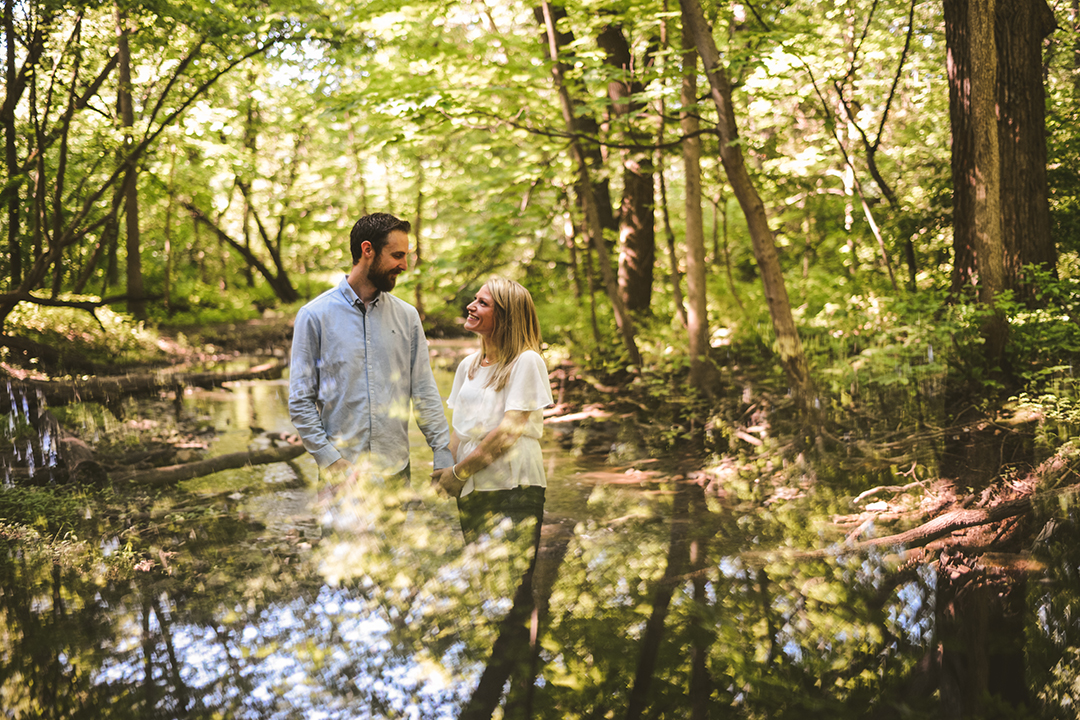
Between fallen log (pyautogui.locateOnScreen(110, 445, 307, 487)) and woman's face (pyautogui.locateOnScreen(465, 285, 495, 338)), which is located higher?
woman's face (pyautogui.locateOnScreen(465, 285, 495, 338))

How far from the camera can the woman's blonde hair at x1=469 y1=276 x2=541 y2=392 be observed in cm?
376

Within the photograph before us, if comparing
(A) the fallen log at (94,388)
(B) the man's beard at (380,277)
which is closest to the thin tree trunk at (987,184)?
(B) the man's beard at (380,277)

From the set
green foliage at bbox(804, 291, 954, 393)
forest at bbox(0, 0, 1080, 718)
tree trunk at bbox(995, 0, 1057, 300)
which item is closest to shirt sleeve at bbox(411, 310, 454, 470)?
forest at bbox(0, 0, 1080, 718)

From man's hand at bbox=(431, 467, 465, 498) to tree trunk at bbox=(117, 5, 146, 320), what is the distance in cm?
710

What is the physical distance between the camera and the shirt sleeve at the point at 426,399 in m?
4.03

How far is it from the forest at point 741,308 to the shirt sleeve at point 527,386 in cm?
144

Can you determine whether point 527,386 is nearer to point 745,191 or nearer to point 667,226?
point 745,191

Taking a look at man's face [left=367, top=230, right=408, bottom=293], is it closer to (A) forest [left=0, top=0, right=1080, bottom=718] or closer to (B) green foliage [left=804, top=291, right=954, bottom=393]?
(A) forest [left=0, top=0, right=1080, bottom=718]

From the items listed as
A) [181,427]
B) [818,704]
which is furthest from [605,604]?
[181,427]

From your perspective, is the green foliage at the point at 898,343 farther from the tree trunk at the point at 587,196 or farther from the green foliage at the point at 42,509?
the green foliage at the point at 42,509

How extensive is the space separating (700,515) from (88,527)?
524 centimetres

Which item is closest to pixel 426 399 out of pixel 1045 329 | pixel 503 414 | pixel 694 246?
pixel 503 414

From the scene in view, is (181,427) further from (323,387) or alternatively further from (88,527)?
(323,387)

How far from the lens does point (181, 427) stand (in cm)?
1097
